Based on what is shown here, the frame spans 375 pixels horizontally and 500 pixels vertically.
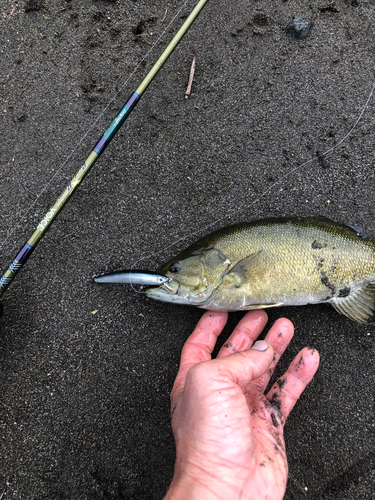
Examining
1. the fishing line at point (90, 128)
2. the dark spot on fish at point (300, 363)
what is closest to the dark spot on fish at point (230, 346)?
the dark spot on fish at point (300, 363)

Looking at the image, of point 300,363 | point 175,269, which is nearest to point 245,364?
point 300,363

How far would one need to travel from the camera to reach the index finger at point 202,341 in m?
2.43

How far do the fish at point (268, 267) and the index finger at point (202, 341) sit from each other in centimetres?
16

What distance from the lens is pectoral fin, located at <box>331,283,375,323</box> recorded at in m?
2.54

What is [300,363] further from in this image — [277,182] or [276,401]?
[277,182]

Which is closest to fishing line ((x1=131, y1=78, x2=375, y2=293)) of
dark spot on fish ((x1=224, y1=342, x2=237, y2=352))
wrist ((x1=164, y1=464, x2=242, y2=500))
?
dark spot on fish ((x1=224, y1=342, x2=237, y2=352))

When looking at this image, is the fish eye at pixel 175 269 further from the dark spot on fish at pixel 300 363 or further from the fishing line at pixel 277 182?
the dark spot on fish at pixel 300 363

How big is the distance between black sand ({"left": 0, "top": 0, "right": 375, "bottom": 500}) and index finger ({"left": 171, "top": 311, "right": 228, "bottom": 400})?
0.14 metres

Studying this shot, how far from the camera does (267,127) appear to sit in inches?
114

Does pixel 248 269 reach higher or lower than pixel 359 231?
higher

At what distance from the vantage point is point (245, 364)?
1.96 m

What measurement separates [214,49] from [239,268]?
7.35ft

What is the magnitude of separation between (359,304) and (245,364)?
50.7 inches

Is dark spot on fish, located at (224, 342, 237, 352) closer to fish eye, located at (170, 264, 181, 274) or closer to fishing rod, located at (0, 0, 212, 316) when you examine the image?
fish eye, located at (170, 264, 181, 274)
